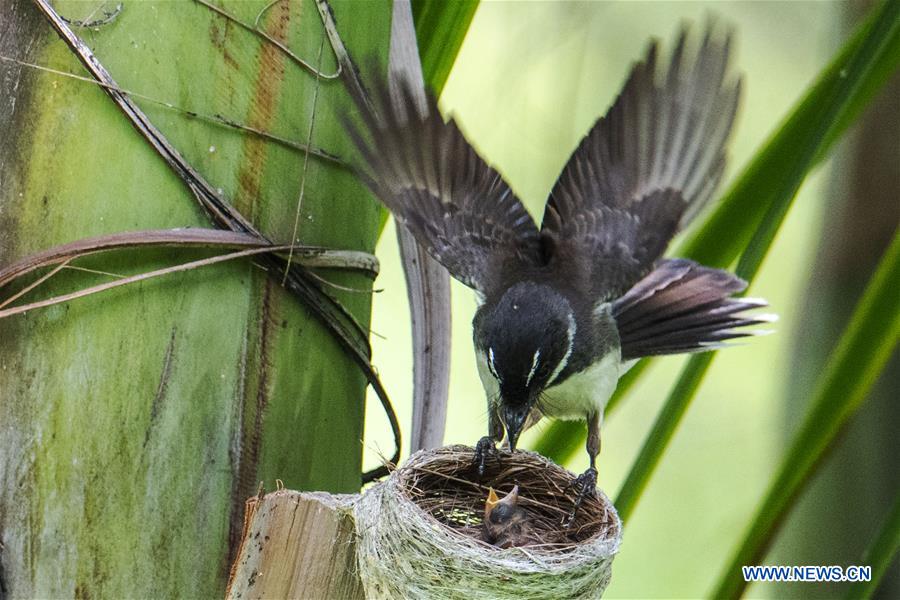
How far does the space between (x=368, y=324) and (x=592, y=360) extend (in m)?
0.76

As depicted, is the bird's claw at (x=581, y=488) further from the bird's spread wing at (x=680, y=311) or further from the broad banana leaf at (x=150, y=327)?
the broad banana leaf at (x=150, y=327)

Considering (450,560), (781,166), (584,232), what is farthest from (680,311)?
(450,560)

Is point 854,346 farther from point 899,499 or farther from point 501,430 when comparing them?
point 501,430

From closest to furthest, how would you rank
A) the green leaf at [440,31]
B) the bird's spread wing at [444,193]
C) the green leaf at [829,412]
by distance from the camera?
1. the green leaf at [829,412]
2. the green leaf at [440,31]
3. the bird's spread wing at [444,193]

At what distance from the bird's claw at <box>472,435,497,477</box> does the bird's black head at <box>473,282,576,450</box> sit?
6 centimetres

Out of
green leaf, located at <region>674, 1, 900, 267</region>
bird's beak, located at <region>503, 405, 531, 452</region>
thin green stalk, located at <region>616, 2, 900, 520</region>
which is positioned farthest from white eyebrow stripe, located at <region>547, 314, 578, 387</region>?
thin green stalk, located at <region>616, 2, 900, 520</region>

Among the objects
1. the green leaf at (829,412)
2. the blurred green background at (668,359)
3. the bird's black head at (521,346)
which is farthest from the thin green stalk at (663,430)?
the blurred green background at (668,359)

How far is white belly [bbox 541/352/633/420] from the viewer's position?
Result: 2199mm

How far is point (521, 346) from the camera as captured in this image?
6.53 feet

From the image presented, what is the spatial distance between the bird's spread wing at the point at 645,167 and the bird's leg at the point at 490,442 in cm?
37

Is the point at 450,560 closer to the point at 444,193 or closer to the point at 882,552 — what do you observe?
the point at 882,552

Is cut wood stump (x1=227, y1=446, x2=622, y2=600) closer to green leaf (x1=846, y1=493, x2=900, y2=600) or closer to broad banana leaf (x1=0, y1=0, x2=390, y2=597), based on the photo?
broad banana leaf (x1=0, y1=0, x2=390, y2=597)

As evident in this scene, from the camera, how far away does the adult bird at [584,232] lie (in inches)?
70.9

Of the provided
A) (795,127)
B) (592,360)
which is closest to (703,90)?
(795,127)
